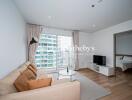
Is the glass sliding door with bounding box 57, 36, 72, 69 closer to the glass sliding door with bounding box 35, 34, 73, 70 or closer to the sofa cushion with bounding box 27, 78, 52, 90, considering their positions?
the glass sliding door with bounding box 35, 34, 73, 70

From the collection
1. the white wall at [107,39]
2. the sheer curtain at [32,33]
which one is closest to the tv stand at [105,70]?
the white wall at [107,39]

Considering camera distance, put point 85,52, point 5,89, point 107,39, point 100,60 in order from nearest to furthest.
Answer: point 5,89 < point 107,39 < point 100,60 < point 85,52

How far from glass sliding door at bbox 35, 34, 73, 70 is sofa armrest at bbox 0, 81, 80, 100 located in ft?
11.0

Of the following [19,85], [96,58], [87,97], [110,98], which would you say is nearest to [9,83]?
[19,85]

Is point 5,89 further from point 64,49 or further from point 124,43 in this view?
point 124,43

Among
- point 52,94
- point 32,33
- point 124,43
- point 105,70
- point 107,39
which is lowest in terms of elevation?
point 105,70

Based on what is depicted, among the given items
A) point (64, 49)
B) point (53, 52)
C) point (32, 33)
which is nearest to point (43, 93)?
point (32, 33)

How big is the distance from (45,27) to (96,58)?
136 inches

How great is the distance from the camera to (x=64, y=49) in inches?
192

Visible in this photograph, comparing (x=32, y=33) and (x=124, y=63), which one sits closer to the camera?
(x=124, y=63)

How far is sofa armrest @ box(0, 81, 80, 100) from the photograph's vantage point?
106cm

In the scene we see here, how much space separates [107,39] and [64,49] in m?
2.47

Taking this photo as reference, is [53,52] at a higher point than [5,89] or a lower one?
higher

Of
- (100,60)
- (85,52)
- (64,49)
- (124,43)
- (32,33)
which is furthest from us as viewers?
(85,52)
